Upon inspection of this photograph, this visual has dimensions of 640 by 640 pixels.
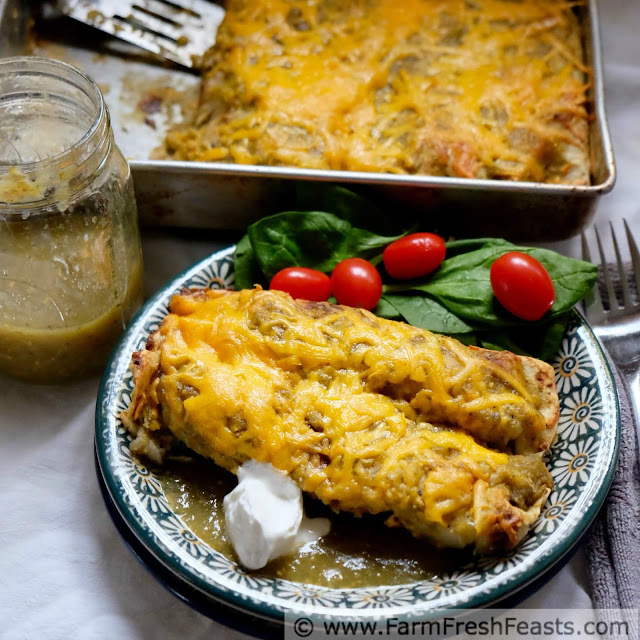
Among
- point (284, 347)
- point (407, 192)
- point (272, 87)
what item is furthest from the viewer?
point (272, 87)

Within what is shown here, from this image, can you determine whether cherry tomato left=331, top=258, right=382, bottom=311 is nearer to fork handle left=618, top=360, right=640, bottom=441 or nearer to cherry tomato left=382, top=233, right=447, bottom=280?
cherry tomato left=382, top=233, right=447, bottom=280

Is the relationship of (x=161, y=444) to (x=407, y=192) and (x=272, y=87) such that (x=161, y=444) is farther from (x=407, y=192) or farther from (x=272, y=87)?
(x=272, y=87)

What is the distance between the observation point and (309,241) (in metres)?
2.98

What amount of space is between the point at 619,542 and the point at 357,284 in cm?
113

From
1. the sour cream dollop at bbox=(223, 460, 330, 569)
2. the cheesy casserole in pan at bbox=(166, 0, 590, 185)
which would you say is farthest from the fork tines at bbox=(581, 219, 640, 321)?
the sour cream dollop at bbox=(223, 460, 330, 569)

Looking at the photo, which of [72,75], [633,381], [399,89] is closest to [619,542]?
[633,381]

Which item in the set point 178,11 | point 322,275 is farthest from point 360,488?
point 178,11

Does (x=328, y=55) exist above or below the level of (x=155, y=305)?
above

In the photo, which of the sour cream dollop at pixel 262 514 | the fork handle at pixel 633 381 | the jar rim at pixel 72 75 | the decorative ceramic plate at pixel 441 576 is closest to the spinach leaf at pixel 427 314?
the decorative ceramic plate at pixel 441 576

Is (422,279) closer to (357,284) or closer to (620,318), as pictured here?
(357,284)

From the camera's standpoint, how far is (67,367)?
115 inches

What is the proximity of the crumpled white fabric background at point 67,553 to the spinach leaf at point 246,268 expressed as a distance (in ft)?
2.11

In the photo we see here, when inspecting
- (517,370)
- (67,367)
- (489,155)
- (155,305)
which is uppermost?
(489,155)

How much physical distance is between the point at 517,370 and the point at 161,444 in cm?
108
